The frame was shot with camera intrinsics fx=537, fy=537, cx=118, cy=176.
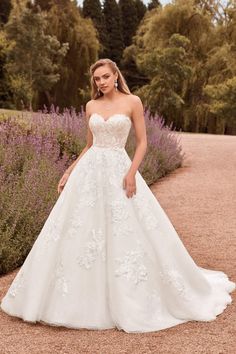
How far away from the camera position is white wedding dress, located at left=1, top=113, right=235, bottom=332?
12.0 feet

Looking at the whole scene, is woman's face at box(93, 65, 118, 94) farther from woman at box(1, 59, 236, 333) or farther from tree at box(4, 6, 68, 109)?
tree at box(4, 6, 68, 109)

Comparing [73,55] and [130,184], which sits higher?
[130,184]

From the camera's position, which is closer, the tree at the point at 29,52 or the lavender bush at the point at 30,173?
the lavender bush at the point at 30,173

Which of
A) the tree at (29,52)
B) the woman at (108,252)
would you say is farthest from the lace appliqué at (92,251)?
the tree at (29,52)

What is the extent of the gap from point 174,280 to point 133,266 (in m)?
0.37

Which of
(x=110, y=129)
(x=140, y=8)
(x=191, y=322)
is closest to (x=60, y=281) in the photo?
(x=191, y=322)

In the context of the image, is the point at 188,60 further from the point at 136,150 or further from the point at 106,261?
the point at 106,261

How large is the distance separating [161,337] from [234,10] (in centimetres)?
2856

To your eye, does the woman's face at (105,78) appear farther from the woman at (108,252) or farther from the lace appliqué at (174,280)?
the lace appliqué at (174,280)

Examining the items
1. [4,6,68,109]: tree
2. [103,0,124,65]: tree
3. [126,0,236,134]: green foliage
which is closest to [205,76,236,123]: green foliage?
[126,0,236,134]: green foliage

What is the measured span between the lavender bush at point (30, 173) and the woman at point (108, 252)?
3.91ft

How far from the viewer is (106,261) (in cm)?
372

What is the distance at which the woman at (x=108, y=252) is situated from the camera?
3650 millimetres

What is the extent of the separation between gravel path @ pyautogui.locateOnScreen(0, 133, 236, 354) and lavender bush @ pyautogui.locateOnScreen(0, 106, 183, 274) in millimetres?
357
